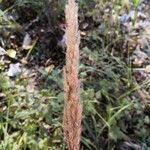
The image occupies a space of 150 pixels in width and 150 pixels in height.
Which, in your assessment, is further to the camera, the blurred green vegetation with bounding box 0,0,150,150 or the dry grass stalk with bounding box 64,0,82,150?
the blurred green vegetation with bounding box 0,0,150,150

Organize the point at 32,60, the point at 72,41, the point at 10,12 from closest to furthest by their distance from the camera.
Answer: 1. the point at 72,41
2. the point at 32,60
3. the point at 10,12

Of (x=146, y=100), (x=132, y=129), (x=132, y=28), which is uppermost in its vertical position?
(x=132, y=28)

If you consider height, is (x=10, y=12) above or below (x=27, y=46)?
above

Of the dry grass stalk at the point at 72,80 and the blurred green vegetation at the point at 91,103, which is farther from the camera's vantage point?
the blurred green vegetation at the point at 91,103

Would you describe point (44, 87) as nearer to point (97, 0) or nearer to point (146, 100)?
point (146, 100)

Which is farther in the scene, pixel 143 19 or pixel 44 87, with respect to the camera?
pixel 143 19

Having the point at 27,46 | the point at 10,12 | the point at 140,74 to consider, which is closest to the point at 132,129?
the point at 140,74

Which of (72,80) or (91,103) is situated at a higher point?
(72,80)

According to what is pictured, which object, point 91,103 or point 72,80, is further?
point 91,103
